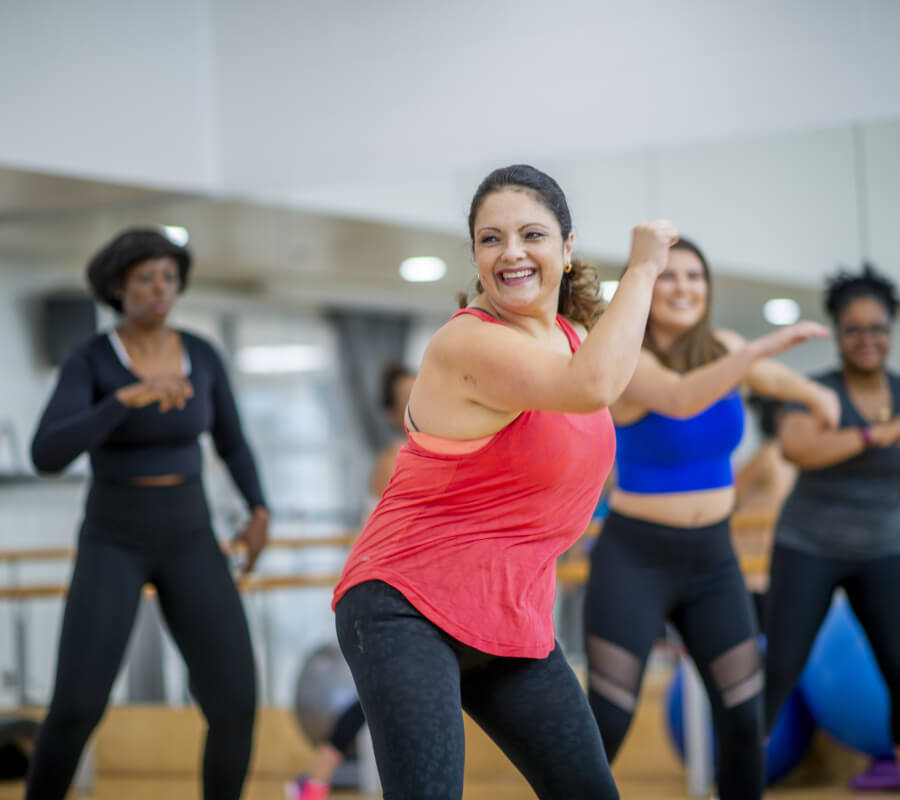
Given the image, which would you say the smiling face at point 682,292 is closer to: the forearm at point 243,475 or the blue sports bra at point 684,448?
the blue sports bra at point 684,448

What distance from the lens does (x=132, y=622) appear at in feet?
8.72

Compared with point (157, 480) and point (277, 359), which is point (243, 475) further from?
point (277, 359)

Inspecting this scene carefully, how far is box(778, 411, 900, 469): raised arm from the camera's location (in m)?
2.91

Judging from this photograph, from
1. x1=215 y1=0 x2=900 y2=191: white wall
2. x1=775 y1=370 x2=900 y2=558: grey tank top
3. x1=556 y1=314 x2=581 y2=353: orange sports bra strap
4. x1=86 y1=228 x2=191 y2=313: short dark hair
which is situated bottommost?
x1=775 y1=370 x2=900 y2=558: grey tank top

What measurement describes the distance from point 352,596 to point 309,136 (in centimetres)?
272

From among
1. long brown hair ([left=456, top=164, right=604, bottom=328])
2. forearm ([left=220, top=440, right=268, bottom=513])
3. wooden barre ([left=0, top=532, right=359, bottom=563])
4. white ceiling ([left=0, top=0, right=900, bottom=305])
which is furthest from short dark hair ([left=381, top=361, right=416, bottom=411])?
long brown hair ([left=456, top=164, right=604, bottom=328])

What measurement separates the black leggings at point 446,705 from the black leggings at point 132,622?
1.00 metres

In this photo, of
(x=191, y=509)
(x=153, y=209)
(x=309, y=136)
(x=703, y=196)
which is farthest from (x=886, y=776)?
(x=153, y=209)

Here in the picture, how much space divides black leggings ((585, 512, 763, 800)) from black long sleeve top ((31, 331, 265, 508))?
1.02 m

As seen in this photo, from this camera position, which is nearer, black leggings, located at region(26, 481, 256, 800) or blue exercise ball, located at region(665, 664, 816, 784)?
black leggings, located at region(26, 481, 256, 800)

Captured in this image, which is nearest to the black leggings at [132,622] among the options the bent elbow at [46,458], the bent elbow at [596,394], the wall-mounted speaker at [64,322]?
the bent elbow at [46,458]

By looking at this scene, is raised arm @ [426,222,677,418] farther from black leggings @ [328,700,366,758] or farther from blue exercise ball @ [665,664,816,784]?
blue exercise ball @ [665,664,816,784]

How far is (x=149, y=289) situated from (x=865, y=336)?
184 cm

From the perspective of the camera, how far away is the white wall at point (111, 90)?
3.71m
